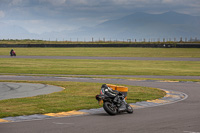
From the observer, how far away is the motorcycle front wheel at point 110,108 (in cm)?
1546

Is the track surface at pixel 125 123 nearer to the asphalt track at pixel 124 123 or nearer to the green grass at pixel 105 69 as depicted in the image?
the asphalt track at pixel 124 123

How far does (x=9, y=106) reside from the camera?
17500mm

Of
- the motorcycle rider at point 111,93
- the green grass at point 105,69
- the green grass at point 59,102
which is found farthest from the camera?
the green grass at point 105,69

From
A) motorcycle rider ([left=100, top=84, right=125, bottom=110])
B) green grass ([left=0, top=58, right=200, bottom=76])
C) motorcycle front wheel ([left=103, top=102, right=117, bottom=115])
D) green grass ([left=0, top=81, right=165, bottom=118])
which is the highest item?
motorcycle rider ([left=100, top=84, right=125, bottom=110])

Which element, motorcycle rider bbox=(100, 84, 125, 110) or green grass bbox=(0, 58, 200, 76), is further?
green grass bbox=(0, 58, 200, 76)

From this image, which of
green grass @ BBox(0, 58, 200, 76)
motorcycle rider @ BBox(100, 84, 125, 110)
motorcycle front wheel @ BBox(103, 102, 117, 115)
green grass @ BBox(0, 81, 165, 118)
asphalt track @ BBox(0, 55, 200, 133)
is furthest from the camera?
green grass @ BBox(0, 58, 200, 76)

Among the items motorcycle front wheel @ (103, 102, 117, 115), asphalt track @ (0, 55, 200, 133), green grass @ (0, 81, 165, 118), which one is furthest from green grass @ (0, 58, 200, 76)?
motorcycle front wheel @ (103, 102, 117, 115)

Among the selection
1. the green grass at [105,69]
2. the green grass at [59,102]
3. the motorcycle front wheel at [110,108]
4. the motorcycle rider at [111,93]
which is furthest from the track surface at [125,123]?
the green grass at [105,69]

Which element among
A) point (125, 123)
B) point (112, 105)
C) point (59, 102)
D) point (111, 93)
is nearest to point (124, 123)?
point (125, 123)

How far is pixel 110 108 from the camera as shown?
15.6 meters

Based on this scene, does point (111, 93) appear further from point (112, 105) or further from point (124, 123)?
point (124, 123)

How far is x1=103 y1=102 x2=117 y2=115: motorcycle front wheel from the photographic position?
15462 millimetres

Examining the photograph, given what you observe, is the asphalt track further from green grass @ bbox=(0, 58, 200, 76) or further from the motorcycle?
green grass @ bbox=(0, 58, 200, 76)

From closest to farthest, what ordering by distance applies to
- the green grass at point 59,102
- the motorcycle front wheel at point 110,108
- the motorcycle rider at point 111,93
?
the motorcycle front wheel at point 110,108, the motorcycle rider at point 111,93, the green grass at point 59,102
